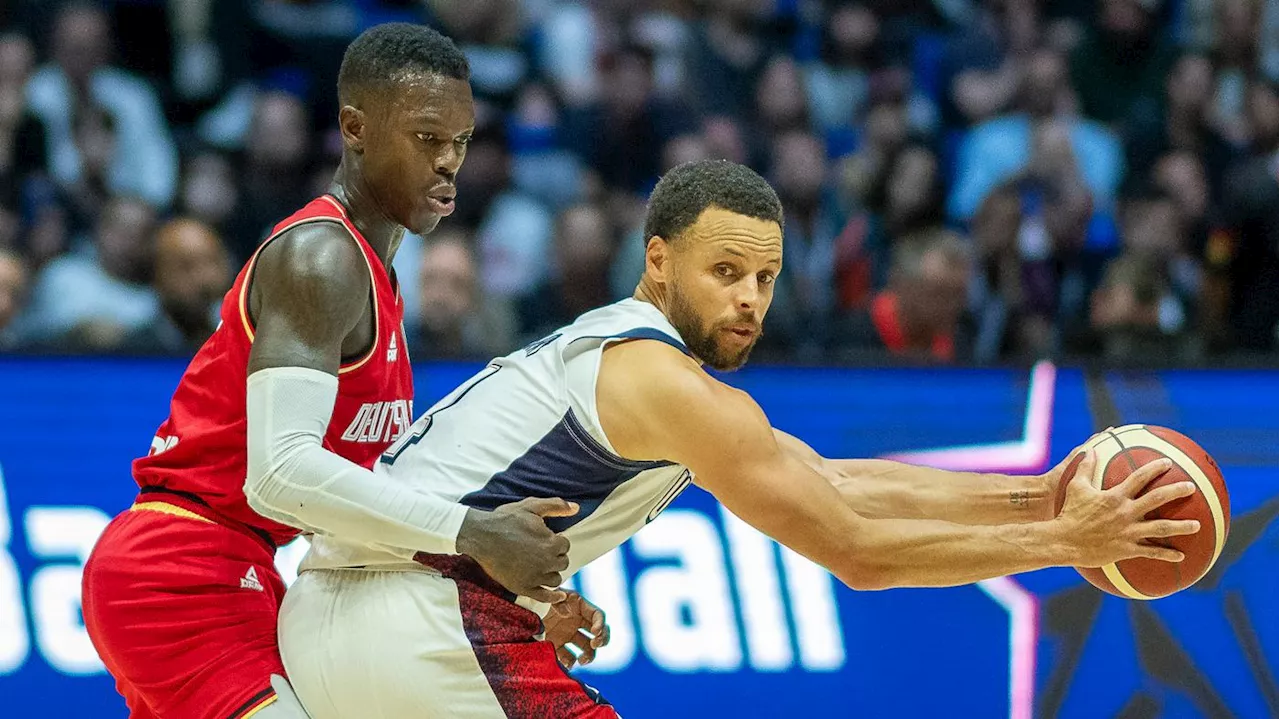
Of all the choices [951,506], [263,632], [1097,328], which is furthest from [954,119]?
[263,632]

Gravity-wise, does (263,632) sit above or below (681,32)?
below

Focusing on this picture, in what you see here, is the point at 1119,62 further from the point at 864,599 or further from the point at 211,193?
the point at 211,193

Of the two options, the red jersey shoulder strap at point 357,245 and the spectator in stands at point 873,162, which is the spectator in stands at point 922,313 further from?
the red jersey shoulder strap at point 357,245

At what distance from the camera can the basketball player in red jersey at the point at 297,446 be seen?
3.49 m

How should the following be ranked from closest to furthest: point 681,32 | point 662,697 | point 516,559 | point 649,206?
point 516,559, point 649,206, point 662,697, point 681,32

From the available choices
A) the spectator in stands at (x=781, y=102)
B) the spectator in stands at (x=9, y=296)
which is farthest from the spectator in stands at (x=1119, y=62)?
the spectator in stands at (x=9, y=296)

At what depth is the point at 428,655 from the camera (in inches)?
137

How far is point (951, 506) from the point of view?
423 centimetres

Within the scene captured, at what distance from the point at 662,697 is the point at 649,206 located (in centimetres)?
264

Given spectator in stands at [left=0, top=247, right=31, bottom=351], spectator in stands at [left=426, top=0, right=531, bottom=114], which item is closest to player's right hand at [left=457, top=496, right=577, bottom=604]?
spectator in stands at [left=0, top=247, right=31, bottom=351]

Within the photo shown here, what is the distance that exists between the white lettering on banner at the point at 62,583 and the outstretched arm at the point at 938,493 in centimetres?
304

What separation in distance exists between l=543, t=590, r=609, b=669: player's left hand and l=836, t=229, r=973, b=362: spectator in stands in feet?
11.5

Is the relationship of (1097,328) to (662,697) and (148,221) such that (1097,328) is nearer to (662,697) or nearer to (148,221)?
(662,697)

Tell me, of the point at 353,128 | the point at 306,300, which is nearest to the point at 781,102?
the point at 353,128
